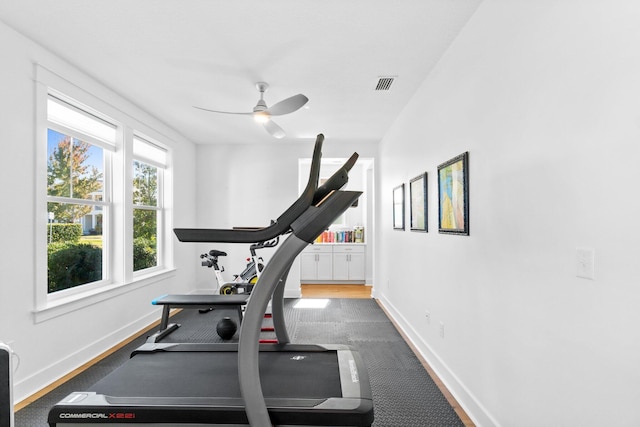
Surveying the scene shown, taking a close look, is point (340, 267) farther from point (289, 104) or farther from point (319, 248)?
point (289, 104)

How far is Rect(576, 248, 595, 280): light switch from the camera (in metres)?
1.21

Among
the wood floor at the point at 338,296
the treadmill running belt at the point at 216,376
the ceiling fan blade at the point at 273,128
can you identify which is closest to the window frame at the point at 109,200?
the wood floor at the point at 338,296

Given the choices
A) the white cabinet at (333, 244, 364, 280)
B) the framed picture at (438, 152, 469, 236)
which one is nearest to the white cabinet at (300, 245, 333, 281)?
the white cabinet at (333, 244, 364, 280)

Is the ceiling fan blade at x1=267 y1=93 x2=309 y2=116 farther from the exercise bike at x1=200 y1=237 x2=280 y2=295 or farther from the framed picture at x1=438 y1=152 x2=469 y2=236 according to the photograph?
the exercise bike at x1=200 y1=237 x2=280 y2=295

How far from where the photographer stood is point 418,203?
3.24 metres

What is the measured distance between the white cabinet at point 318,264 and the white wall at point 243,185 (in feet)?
3.69

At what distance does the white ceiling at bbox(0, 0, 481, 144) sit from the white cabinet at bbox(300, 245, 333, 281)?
3497mm

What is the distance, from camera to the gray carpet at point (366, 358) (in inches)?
84.7

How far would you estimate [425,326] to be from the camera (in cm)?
305

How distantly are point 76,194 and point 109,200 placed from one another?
472 mm

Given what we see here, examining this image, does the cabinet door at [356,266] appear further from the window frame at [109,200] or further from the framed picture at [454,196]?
the framed picture at [454,196]

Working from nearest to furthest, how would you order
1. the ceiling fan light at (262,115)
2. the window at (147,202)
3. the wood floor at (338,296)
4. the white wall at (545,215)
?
the white wall at (545,215), the wood floor at (338,296), the ceiling fan light at (262,115), the window at (147,202)

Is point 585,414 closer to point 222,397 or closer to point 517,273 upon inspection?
point 517,273

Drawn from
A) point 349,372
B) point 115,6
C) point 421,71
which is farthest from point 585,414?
point 115,6
